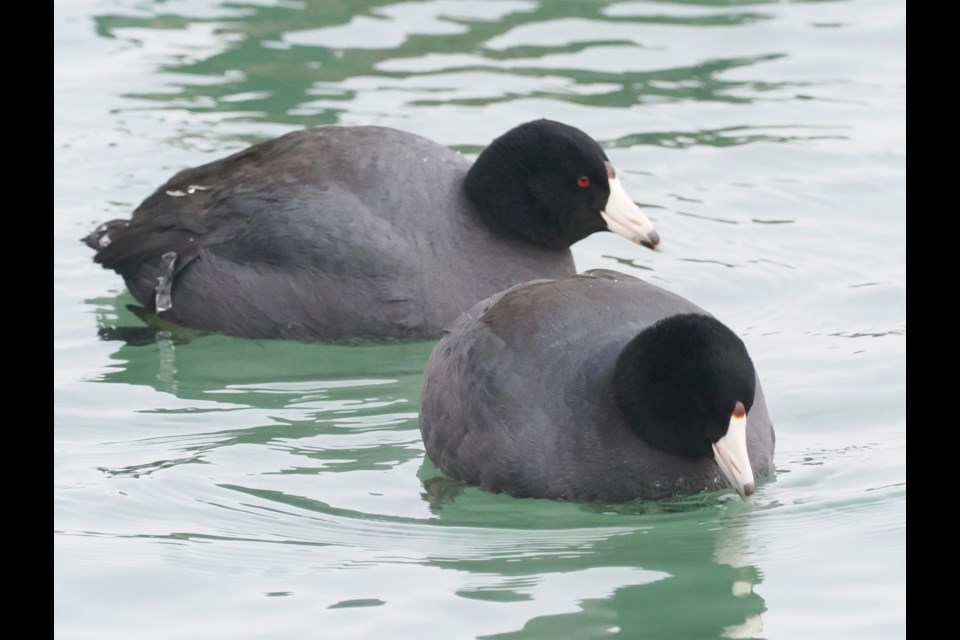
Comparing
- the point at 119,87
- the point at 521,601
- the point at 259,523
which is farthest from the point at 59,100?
the point at 521,601

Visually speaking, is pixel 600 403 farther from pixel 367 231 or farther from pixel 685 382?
pixel 367 231

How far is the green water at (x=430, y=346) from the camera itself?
603 centimetres

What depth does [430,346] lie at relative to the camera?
8.53m

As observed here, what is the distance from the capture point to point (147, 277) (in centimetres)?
888

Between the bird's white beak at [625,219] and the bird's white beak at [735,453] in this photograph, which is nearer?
the bird's white beak at [735,453]

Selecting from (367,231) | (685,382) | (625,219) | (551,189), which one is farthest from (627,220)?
(685,382)

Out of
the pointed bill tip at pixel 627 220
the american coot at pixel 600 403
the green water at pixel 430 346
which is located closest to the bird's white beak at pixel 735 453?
the american coot at pixel 600 403

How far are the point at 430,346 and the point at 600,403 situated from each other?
209 centimetres

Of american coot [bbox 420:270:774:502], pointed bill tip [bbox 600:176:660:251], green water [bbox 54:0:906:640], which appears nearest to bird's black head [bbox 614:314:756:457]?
american coot [bbox 420:270:774:502]

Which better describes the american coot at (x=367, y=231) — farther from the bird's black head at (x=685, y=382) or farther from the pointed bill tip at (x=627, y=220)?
the bird's black head at (x=685, y=382)

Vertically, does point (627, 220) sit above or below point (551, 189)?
below

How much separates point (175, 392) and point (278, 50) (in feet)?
16.0

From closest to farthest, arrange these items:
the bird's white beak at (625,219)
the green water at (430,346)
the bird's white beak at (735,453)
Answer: the green water at (430,346) → the bird's white beak at (735,453) → the bird's white beak at (625,219)

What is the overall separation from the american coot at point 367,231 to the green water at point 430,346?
222mm
